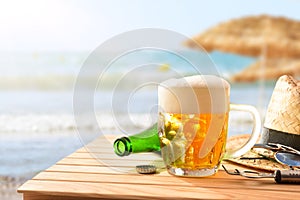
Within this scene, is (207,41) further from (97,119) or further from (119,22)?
(97,119)

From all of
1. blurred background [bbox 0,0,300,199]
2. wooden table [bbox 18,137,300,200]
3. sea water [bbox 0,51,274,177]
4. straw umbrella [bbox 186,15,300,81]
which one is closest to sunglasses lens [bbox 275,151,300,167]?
wooden table [bbox 18,137,300,200]

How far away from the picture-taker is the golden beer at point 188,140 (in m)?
0.85

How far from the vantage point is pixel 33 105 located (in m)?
6.00

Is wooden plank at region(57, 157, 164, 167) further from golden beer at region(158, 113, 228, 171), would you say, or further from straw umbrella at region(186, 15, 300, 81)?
straw umbrella at region(186, 15, 300, 81)

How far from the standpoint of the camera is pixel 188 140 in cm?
86

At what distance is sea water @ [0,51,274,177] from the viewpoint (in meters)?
0.92

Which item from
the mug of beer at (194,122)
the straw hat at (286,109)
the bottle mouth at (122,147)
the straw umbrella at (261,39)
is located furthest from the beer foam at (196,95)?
the straw umbrella at (261,39)

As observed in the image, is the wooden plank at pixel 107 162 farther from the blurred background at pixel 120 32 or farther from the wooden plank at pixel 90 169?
the blurred background at pixel 120 32

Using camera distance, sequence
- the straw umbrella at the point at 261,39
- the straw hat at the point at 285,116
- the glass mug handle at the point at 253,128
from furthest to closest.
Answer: the straw umbrella at the point at 261,39
the straw hat at the point at 285,116
the glass mug handle at the point at 253,128

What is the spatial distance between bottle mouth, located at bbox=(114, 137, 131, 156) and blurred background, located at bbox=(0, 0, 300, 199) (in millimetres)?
5147

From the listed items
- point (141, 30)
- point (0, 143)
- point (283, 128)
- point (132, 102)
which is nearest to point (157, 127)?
point (132, 102)

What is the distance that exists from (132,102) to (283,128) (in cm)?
39

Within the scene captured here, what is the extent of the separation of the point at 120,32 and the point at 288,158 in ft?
18.5

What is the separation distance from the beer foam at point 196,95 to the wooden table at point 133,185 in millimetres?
130
